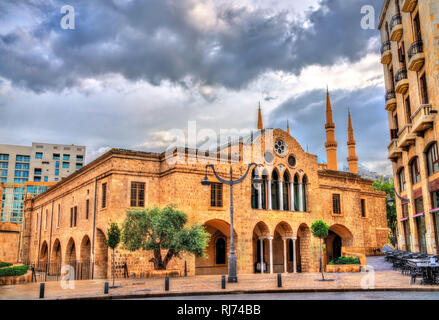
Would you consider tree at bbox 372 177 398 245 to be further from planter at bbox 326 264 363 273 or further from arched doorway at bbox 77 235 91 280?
arched doorway at bbox 77 235 91 280

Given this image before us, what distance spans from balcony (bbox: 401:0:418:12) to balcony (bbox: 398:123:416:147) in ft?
20.9

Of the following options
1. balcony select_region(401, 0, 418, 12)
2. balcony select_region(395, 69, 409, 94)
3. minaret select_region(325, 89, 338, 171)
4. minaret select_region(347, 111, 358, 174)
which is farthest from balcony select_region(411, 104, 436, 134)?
minaret select_region(347, 111, 358, 174)

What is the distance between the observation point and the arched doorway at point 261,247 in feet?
101

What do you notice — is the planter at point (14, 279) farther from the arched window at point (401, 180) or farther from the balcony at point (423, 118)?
the arched window at point (401, 180)

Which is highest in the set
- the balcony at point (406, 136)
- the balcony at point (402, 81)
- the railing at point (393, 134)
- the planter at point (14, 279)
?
the balcony at point (402, 81)


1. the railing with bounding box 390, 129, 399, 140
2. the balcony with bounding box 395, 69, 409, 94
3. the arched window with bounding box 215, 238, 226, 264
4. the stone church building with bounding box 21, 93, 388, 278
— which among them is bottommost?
the arched window with bounding box 215, 238, 226, 264

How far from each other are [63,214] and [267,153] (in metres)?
18.0

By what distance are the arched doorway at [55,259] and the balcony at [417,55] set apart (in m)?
30.5

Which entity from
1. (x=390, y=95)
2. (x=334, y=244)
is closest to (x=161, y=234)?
(x=390, y=95)

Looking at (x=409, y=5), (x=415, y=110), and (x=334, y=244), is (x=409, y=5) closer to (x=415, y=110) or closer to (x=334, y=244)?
(x=415, y=110)

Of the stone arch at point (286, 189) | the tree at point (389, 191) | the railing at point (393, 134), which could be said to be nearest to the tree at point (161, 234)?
the stone arch at point (286, 189)

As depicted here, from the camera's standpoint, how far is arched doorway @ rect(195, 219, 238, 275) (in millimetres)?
29594

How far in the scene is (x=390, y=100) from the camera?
1116 inches
